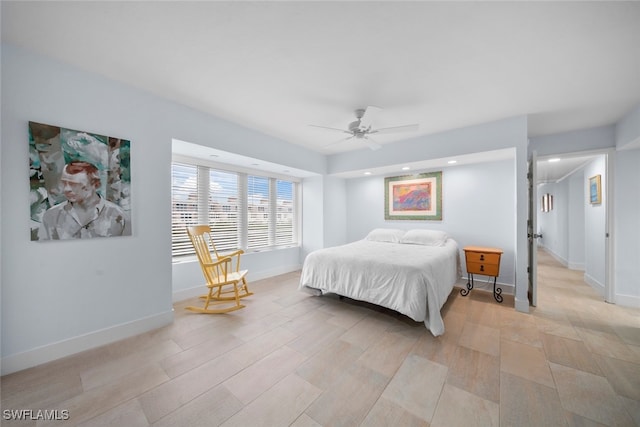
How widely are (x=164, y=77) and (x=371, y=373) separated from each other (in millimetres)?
3299

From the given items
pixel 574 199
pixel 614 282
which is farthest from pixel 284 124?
pixel 574 199

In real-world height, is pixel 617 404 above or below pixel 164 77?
below

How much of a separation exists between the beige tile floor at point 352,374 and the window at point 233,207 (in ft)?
5.10

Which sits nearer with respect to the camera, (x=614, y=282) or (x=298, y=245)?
(x=614, y=282)

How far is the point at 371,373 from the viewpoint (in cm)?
183

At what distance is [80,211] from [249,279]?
269cm

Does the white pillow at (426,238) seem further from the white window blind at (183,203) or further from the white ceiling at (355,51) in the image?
the white window blind at (183,203)

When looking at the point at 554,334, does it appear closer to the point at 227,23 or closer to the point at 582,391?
the point at 582,391

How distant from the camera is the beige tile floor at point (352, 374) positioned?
1.46m

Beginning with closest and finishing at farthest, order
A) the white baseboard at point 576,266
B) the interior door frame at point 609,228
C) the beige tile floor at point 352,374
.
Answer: the beige tile floor at point 352,374 < the interior door frame at point 609,228 < the white baseboard at point 576,266

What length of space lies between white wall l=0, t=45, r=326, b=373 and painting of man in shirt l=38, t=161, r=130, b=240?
0.10 meters

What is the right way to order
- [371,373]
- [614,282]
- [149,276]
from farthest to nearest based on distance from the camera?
[614,282] < [149,276] < [371,373]

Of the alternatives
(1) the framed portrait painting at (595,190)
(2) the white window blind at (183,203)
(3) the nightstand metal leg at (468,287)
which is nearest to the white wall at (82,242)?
(2) the white window blind at (183,203)

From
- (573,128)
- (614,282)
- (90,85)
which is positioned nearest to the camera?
(90,85)
